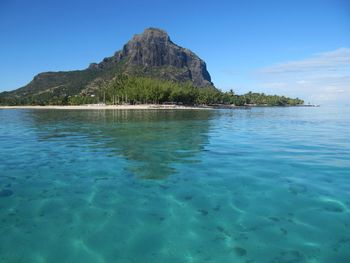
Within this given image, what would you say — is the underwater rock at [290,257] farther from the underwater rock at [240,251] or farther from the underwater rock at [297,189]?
the underwater rock at [297,189]

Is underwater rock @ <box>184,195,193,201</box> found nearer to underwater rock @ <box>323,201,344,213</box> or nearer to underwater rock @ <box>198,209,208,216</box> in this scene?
underwater rock @ <box>198,209,208,216</box>

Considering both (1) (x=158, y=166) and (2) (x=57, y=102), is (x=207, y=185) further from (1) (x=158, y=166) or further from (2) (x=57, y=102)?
(2) (x=57, y=102)

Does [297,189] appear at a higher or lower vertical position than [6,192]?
higher

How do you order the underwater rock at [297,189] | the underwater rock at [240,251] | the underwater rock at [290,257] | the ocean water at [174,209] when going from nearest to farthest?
1. the underwater rock at [290,257]
2. the underwater rock at [240,251]
3. the ocean water at [174,209]
4. the underwater rock at [297,189]

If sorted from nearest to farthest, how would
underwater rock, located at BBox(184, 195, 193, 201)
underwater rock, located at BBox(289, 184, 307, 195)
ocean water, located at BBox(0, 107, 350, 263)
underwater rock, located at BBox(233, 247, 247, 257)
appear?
underwater rock, located at BBox(233, 247, 247, 257) → ocean water, located at BBox(0, 107, 350, 263) → underwater rock, located at BBox(184, 195, 193, 201) → underwater rock, located at BBox(289, 184, 307, 195)

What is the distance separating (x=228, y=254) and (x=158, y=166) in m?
8.93

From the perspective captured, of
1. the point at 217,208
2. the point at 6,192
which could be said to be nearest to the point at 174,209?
the point at 217,208

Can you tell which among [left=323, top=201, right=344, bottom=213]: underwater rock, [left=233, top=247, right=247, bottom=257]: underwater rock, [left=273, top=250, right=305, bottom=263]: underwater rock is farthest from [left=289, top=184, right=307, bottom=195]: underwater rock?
[left=233, top=247, right=247, bottom=257]: underwater rock

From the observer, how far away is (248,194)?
11.3 m

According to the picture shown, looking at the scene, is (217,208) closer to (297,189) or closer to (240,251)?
(240,251)

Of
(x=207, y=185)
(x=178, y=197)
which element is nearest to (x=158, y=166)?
(x=207, y=185)

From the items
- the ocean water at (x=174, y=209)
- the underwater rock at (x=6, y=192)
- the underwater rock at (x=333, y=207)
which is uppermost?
the underwater rock at (x=333, y=207)

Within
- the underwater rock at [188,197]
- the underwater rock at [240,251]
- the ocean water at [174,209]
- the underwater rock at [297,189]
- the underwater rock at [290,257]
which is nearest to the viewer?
the underwater rock at [290,257]

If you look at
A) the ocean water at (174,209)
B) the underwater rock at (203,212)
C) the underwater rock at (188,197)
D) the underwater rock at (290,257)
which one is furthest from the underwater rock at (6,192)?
the underwater rock at (290,257)
